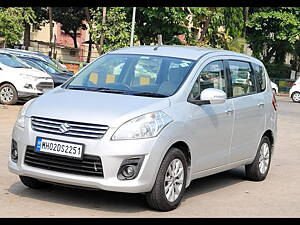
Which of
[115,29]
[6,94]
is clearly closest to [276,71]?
[115,29]

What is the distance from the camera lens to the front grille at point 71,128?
19.6ft

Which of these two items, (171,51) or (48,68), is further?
(48,68)

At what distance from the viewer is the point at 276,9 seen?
45.2 meters

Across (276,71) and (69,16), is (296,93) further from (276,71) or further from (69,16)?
(69,16)

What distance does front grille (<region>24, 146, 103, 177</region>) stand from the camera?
5.97 m

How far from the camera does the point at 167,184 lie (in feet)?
21.0

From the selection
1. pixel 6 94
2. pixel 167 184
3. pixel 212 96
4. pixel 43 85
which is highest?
pixel 212 96

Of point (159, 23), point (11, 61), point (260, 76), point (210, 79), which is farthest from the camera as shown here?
point (159, 23)

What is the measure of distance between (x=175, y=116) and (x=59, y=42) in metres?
62.1

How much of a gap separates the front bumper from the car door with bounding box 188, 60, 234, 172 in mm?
741

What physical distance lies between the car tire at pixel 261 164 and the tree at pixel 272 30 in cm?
3582

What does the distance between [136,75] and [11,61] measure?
11878 millimetres

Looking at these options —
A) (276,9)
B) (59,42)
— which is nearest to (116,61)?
(276,9)

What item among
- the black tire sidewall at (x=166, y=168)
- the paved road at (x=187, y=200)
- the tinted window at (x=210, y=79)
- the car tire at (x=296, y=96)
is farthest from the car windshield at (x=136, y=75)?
the car tire at (x=296, y=96)
